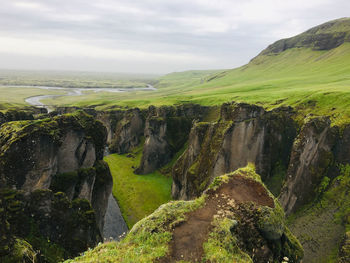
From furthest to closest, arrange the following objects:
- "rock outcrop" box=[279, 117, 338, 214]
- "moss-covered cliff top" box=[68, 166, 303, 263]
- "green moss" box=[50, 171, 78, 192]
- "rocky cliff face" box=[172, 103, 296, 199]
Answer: "rocky cliff face" box=[172, 103, 296, 199]
"rock outcrop" box=[279, 117, 338, 214]
"green moss" box=[50, 171, 78, 192]
"moss-covered cliff top" box=[68, 166, 303, 263]

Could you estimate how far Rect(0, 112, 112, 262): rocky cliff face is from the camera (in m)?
19.2

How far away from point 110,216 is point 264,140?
32.7 metres

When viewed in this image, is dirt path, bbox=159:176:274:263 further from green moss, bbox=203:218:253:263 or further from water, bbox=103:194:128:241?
water, bbox=103:194:128:241

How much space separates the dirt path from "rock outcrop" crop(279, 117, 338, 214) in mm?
17953

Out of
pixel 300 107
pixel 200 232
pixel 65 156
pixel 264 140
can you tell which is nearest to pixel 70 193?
pixel 65 156

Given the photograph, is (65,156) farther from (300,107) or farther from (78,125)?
(300,107)

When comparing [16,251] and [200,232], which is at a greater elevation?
[200,232]

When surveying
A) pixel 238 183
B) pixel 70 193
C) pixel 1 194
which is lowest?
pixel 70 193

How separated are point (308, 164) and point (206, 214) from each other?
2453 cm

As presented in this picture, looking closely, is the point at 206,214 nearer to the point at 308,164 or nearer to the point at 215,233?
the point at 215,233

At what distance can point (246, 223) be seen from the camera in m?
14.4

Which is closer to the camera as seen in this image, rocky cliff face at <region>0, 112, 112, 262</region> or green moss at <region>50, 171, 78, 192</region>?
rocky cliff face at <region>0, 112, 112, 262</region>

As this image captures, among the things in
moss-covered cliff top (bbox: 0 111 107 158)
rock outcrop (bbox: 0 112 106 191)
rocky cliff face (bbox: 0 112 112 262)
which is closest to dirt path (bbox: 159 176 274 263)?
rocky cliff face (bbox: 0 112 112 262)

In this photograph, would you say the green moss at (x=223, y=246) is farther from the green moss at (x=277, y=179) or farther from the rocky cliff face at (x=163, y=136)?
the rocky cliff face at (x=163, y=136)
